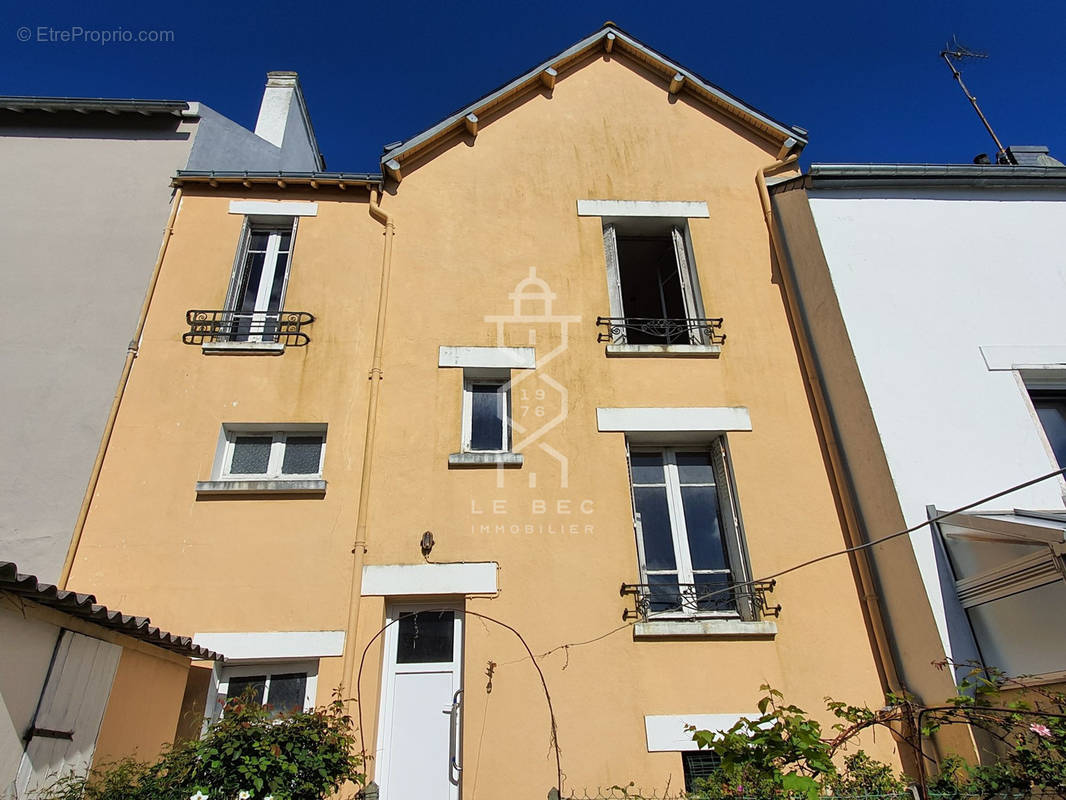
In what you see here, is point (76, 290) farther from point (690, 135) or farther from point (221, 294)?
point (690, 135)

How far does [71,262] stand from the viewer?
7.50 meters

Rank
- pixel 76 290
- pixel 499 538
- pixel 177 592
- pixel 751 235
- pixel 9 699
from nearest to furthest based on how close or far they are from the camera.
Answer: pixel 9 699 → pixel 177 592 → pixel 499 538 → pixel 76 290 → pixel 751 235

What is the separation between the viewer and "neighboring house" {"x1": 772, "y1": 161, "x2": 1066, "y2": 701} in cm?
531

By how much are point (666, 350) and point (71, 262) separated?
6988 millimetres

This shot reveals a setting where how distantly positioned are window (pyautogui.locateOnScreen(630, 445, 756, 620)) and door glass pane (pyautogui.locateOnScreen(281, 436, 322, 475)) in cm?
336

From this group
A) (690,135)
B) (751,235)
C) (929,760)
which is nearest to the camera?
(929,760)

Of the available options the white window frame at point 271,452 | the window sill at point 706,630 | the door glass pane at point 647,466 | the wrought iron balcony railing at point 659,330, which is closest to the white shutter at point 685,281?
the wrought iron balcony railing at point 659,330

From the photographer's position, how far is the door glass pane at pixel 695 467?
22.8 ft

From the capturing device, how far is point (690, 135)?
29.2ft

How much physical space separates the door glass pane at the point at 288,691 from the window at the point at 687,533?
3.24m

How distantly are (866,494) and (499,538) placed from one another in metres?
3.67

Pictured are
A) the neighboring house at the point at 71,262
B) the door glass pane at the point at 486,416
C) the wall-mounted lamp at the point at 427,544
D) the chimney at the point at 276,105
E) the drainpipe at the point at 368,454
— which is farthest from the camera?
the chimney at the point at 276,105

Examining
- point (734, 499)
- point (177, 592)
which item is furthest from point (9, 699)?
point (734, 499)

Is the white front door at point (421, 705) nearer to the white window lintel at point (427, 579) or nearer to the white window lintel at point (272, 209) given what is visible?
the white window lintel at point (427, 579)
